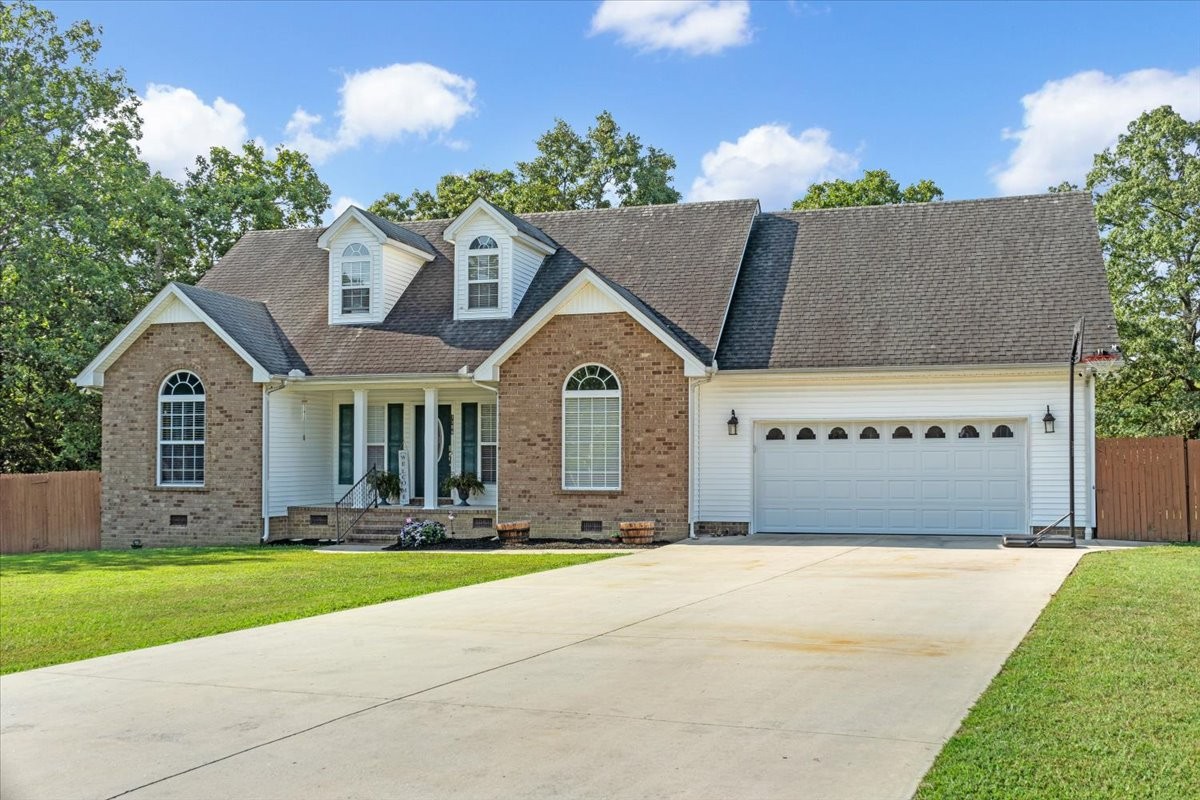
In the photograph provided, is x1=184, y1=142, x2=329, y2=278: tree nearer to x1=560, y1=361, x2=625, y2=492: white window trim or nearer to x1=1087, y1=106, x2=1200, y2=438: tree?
x1=560, y1=361, x2=625, y2=492: white window trim

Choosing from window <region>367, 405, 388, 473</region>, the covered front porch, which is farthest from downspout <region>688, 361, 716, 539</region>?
window <region>367, 405, 388, 473</region>

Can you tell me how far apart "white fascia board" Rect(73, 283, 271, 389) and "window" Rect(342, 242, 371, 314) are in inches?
124

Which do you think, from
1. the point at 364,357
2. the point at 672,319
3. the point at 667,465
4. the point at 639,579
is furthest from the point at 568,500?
the point at 639,579

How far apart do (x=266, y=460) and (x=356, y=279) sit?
4.79 m

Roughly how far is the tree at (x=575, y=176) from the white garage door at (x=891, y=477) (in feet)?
70.4

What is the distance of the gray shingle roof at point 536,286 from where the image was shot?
23.0 metres

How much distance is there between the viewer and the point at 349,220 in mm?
25141

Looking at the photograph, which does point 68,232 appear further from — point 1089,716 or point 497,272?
point 1089,716

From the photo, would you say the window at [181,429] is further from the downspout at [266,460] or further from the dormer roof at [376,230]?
the dormer roof at [376,230]

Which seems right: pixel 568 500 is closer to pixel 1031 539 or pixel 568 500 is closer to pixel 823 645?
pixel 1031 539

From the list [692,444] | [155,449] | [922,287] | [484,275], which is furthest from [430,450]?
[922,287]

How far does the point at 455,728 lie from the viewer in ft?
22.3

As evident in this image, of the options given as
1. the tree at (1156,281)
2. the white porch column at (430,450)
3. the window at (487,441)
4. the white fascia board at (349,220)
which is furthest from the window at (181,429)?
the tree at (1156,281)

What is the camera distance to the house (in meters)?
20.7
